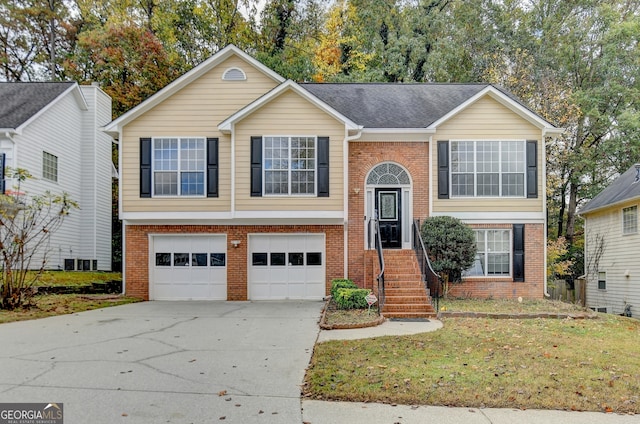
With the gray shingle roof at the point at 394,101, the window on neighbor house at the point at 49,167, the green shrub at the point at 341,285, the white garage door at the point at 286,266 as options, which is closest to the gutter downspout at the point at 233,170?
the white garage door at the point at 286,266

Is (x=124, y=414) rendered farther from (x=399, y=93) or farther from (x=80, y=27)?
(x=80, y=27)

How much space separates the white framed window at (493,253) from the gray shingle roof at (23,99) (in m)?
15.9

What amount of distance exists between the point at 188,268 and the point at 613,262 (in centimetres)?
1738

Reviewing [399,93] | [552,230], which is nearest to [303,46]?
[399,93]

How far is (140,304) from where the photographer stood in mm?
13789

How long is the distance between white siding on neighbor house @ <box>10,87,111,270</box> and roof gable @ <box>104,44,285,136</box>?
3942 mm

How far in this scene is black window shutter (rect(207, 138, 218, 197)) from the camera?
14688 millimetres

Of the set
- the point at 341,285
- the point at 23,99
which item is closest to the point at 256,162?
the point at 341,285

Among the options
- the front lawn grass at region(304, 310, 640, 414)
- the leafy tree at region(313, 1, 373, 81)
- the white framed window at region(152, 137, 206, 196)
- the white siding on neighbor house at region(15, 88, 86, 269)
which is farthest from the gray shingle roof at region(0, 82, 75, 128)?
the front lawn grass at region(304, 310, 640, 414)

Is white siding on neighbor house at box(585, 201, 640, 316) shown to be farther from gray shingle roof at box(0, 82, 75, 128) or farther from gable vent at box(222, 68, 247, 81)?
gray shingle roof at box(0, 82, 75, 128)

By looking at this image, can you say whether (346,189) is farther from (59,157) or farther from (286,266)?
(59,157)

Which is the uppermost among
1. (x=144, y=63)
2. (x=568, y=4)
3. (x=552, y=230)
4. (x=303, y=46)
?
(x=568, y=4)

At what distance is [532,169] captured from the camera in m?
15.0

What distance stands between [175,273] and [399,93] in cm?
1009
